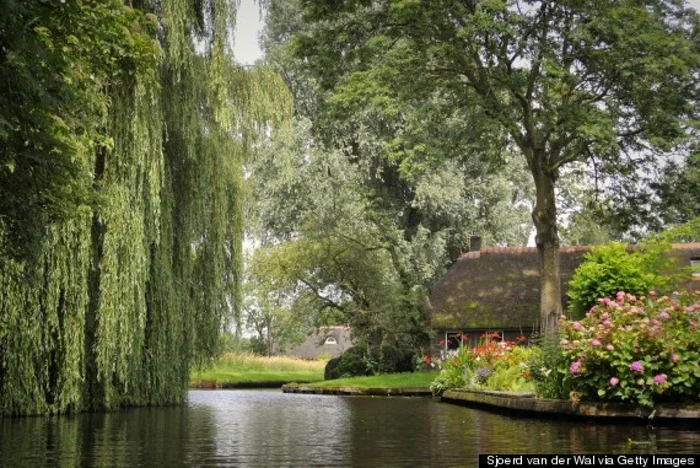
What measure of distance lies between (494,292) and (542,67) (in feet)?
49.5

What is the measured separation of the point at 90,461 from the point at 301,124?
97.6 feet

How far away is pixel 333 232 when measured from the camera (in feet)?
119

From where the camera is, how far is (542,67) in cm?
2220

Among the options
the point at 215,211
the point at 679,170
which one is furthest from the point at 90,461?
the point at 679,170

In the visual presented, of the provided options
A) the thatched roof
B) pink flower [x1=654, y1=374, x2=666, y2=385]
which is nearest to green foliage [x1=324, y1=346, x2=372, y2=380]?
the thatched roof

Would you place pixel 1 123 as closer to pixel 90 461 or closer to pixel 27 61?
pixel 27 61

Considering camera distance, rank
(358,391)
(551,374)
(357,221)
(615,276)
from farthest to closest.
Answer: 1. (357,221)
2. (358,391)
3. (615,276)
4. (551,374)

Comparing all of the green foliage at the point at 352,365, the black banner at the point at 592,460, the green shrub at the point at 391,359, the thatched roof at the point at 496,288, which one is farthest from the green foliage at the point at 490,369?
the green foliage at the point at 352,365

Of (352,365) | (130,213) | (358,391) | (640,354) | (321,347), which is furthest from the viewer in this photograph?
(321,347)

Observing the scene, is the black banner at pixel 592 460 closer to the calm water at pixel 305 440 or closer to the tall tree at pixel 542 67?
the calm water at pixel 305 440

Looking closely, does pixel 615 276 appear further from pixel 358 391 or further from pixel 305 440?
pixel 305 440

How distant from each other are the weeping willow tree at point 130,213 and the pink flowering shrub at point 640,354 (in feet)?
24.5

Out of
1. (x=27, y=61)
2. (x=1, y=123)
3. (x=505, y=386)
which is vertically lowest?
(x=505, y=386)

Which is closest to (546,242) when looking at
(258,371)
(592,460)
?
(592,460)
